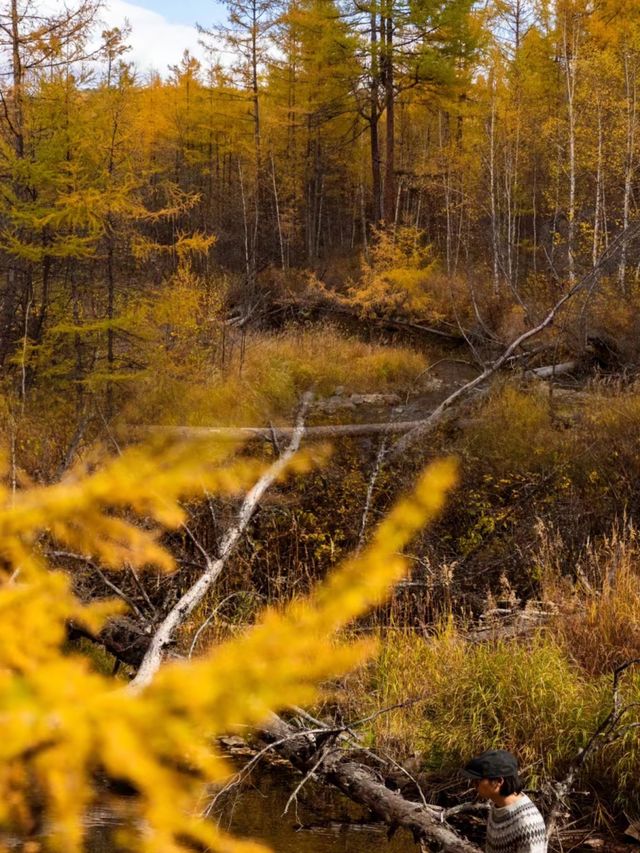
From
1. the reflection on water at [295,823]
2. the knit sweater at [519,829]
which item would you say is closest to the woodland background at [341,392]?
the reflection on water at [295,823]

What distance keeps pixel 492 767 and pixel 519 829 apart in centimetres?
32

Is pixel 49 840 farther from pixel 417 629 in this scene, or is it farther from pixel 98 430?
pixel 98 430

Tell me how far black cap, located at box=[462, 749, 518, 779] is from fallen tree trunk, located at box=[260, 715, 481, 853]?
67 centimetres

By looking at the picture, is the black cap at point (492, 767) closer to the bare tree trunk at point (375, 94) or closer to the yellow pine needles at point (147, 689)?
the yellow pine needles at point (147, 689)

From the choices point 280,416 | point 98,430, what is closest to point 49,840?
point 98,430

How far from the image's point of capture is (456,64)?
20.0 m

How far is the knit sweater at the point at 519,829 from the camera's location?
3547 mm

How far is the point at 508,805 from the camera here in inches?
144

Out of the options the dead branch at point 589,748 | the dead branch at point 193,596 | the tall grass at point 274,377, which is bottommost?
the dead branch at point 589,748

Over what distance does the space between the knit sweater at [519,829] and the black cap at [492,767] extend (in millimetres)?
182

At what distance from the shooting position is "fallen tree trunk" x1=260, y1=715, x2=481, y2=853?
4168mm

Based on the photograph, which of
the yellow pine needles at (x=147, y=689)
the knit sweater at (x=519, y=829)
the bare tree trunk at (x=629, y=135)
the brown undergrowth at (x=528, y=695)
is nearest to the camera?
the yellow pine needles at (x=147, y=689)

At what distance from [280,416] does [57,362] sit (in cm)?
394

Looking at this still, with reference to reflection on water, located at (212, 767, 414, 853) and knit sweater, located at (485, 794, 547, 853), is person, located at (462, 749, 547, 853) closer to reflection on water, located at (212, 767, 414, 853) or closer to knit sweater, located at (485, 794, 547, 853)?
knit sweater, located at (485, 794, 547, 853)
